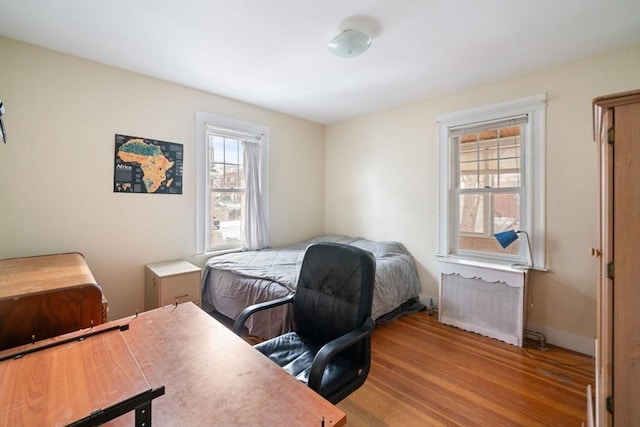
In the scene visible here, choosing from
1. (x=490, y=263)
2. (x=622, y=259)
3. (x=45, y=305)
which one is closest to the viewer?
(x=622, y=259)

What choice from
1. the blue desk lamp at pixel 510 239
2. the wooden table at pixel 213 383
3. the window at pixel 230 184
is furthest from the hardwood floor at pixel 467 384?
the window at pixel 230 184

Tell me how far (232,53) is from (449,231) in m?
2.88

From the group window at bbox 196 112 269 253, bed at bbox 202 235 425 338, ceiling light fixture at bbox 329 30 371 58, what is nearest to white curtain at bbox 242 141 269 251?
window at bbox 196 112 269 253

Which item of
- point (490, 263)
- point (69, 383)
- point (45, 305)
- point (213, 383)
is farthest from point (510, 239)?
point (45, 305)

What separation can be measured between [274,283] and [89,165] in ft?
6.47

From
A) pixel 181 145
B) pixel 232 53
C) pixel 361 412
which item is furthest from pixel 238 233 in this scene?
pixel 361 412

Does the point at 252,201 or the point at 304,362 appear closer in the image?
the point at 304,362

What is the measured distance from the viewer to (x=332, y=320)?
4.98ft

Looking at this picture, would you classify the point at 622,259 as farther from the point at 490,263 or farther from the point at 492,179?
the point at 492,179

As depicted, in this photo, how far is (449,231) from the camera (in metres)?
3.20

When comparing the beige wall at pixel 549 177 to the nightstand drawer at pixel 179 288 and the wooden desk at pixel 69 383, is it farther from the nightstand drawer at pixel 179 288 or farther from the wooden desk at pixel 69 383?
the wooden desk at pixel 69 383

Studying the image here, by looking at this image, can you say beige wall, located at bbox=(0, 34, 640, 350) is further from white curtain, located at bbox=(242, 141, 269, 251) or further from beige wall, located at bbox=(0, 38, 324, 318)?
white curtain, located at bbox=(242, 141, 269, 251)

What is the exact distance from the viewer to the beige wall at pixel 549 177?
236 cm

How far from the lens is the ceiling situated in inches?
69.9
